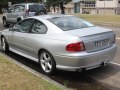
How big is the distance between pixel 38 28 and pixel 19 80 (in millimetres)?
1948

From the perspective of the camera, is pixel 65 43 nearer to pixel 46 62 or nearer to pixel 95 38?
pixel 95 38

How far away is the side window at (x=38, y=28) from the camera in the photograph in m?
7.92

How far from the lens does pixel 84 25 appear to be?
8102 millimetres

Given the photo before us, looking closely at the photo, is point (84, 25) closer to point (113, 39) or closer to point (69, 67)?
point (113, 39)

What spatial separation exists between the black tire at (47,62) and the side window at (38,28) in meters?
0.57

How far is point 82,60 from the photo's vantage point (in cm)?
684

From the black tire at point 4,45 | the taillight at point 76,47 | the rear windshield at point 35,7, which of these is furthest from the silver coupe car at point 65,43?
the rear windshield at point 35,7

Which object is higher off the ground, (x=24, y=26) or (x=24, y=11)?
(x=24, y=26)

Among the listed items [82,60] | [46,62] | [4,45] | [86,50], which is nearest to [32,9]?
[4,45]

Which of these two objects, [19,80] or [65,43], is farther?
[65,43]

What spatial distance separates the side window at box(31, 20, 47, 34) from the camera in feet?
26.0

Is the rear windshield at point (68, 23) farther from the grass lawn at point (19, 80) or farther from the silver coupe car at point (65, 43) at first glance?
the grass lawn at point (19, 80)

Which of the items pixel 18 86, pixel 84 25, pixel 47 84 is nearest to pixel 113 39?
pixel 84 25

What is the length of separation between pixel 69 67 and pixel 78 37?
2.38ft
